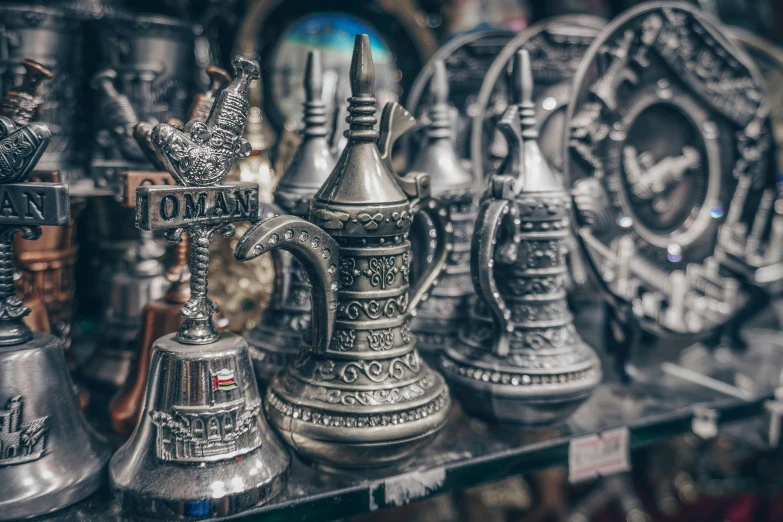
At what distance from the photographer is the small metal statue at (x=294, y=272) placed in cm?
105

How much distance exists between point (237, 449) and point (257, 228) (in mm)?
247

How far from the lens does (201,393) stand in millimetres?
811

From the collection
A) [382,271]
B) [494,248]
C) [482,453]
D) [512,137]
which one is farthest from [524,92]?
[482,453]

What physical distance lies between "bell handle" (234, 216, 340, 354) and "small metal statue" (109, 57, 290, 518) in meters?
0.07

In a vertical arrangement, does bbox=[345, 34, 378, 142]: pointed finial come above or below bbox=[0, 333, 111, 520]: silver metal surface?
above

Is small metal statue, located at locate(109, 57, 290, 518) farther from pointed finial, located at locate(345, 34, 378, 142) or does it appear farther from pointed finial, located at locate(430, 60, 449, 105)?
pointed finial, located at locate(430, 60, 449, 105)

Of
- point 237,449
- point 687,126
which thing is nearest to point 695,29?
point 687,126

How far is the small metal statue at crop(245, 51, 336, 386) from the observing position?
1047 millimetres

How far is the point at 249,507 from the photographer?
82cm

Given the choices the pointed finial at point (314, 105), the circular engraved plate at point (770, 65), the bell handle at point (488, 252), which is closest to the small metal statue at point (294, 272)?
the pointed finial at point (314, 105)

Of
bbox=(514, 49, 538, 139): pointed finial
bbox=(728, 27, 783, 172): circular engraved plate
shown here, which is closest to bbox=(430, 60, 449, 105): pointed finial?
bbox=(514, 49, 538, 139): pointed finial

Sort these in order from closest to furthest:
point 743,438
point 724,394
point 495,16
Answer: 1. point 724,394
2. point 743,438
3. point 495,16

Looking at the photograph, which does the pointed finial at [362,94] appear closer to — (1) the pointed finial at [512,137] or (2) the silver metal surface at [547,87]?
(1) the pointed finial at [512,137]

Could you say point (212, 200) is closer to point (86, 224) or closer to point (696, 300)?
point (86, 224)
